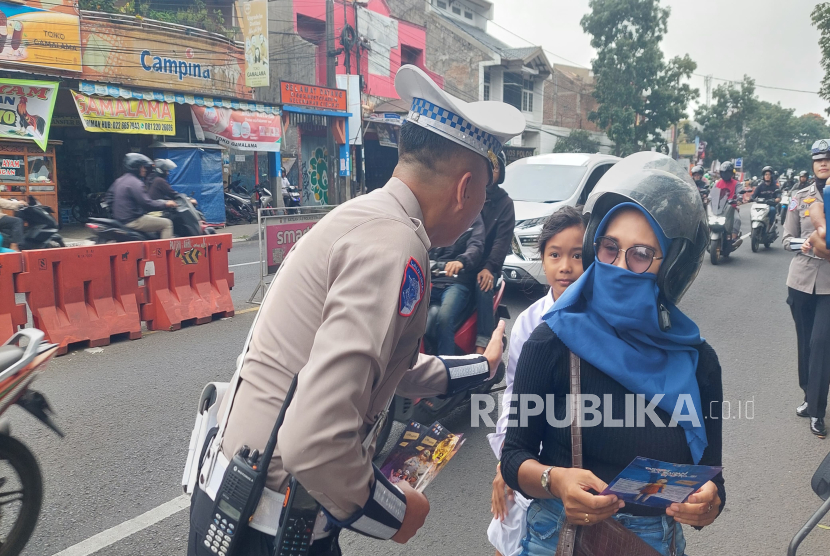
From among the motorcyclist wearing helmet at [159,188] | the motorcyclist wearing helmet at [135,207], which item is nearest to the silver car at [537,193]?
Result: the motorcyclist wearing helmet at [135,207]

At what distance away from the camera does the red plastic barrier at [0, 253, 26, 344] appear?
228 inches

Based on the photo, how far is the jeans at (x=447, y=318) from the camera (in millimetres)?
4477

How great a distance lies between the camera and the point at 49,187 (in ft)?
52.4

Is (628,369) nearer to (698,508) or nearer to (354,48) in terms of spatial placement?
(698,508)

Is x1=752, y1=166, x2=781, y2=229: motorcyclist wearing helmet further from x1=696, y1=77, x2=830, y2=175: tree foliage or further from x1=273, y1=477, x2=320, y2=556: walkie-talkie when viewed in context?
x1=696, y1=77, x2=830, y2=175: tree foliage

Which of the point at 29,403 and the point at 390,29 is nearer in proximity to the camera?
the point at 29,403

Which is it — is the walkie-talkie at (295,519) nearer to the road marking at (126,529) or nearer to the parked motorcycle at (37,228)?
the road marking at (126,529)

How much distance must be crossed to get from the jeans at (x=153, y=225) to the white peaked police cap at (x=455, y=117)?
827 centimetres

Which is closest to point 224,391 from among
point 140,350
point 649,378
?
point 649,378

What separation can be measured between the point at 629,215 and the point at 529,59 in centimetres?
3478

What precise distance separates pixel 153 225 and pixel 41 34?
877 centimetres

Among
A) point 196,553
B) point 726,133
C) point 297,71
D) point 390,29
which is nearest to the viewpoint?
point 196,553

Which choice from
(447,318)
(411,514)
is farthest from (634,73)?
(411,514)

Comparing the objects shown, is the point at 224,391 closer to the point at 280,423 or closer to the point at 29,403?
the point at 280,423
